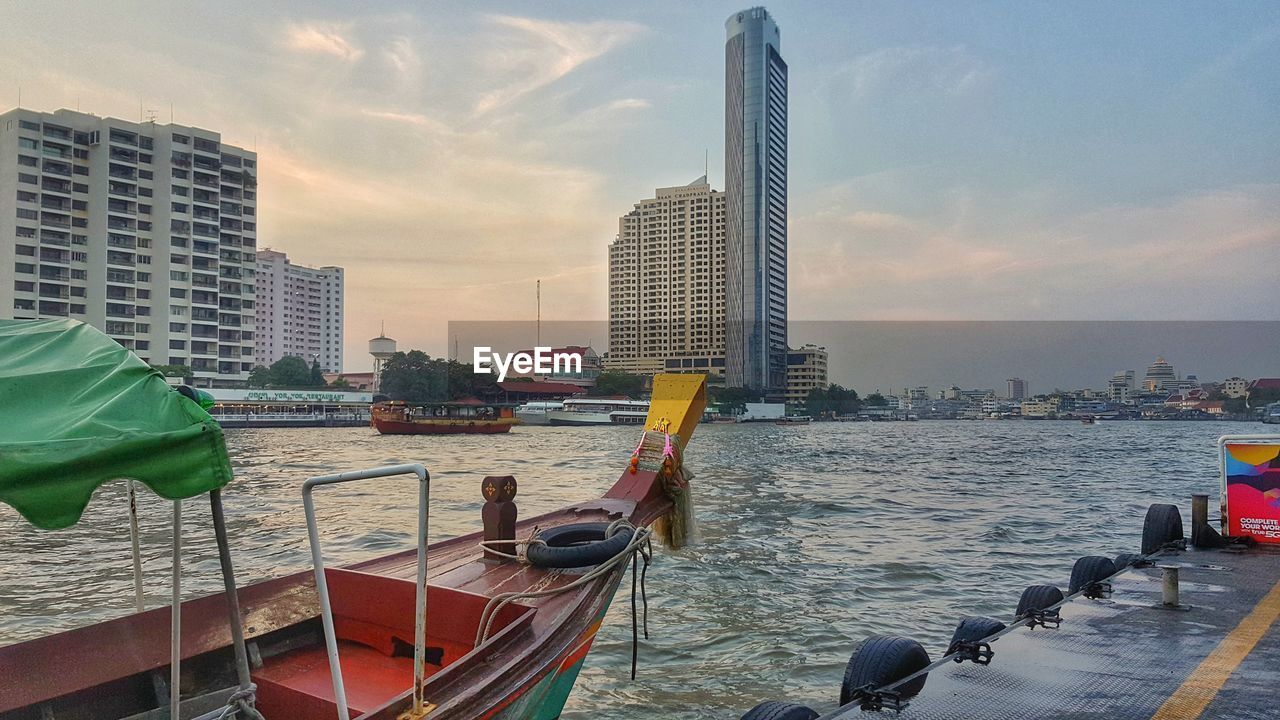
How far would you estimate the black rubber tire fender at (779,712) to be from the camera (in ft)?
11.5

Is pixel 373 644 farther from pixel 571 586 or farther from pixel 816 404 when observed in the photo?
pixel 816 404

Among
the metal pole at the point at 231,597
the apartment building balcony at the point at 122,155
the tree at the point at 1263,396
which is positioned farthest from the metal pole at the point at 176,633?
the tree at the point at 1263,396

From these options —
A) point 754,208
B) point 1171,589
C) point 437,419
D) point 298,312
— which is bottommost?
point 437,419

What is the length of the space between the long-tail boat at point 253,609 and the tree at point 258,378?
79014mm

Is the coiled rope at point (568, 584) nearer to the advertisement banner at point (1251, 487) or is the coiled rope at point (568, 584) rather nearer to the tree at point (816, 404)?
the advertisement banner at point (1251, 487)

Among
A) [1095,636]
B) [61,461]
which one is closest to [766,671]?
[1095,636]

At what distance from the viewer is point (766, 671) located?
668cm

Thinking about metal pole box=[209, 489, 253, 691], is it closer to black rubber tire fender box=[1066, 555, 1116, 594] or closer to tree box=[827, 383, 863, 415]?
black rubber tire fender box=[1066, 555, 1116, 594]

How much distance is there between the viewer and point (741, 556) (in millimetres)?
11805

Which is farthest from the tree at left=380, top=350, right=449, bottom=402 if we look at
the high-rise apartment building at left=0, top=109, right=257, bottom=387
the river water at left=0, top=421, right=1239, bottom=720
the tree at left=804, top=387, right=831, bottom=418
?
the tree at left=804, top=387, right=831, bottom=418

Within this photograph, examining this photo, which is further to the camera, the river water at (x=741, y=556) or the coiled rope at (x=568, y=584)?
the river water at (x=741, y=556)

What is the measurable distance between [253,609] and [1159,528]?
9.10 meters

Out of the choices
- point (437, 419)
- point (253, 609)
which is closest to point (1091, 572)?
point (253, 609)

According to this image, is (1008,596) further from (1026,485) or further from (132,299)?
(132,299)
